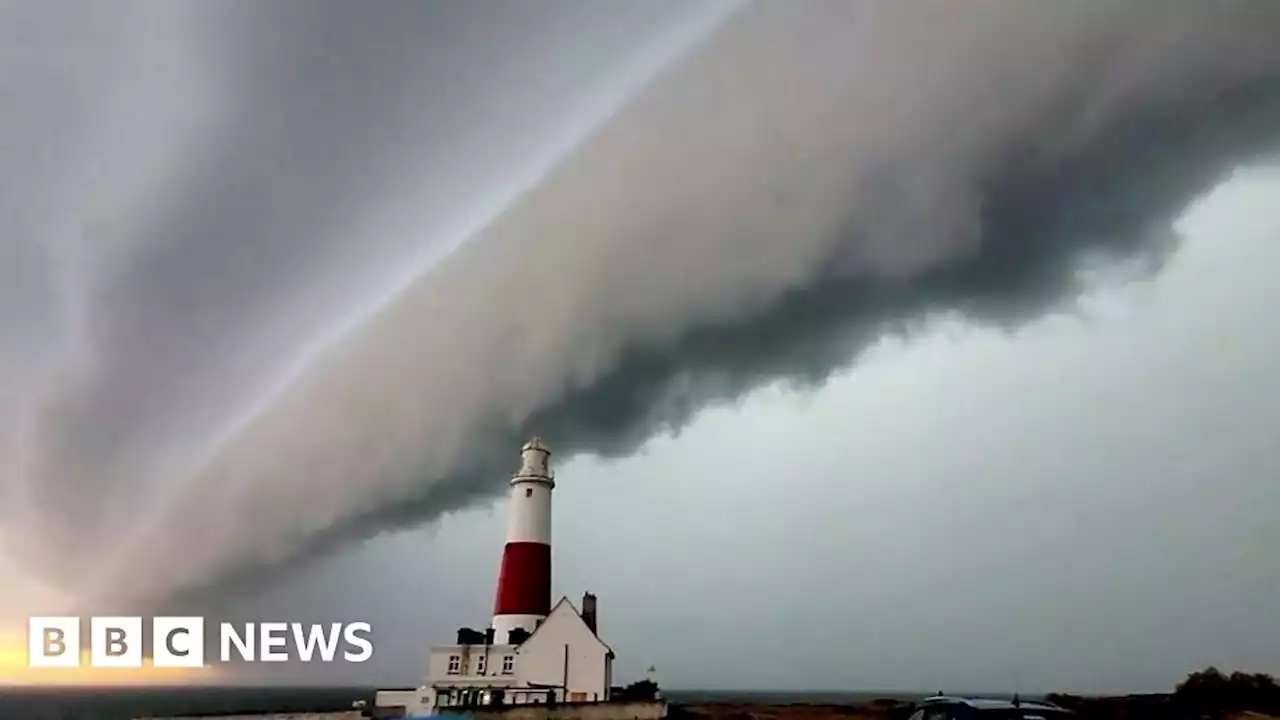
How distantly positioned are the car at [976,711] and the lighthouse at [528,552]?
73.4ft

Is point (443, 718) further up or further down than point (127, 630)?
further down

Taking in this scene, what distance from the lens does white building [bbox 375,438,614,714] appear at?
49344 millimetres

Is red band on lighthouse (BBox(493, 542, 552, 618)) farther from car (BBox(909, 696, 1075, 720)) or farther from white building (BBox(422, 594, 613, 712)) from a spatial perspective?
car (BBox(909, 696, 1075, 720))

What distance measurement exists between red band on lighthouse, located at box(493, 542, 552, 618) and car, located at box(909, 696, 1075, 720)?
22276 millimetres

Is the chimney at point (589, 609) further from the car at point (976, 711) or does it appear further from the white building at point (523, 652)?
the car at point (976, 711)

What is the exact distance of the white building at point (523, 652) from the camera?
49344mm

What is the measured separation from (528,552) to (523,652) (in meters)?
5.70

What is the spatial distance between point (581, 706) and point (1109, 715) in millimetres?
21848

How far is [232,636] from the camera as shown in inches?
1837

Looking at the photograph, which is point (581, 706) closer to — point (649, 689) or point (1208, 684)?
point (649, 689)

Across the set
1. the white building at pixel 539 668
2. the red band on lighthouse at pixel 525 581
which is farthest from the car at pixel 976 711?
the red band on lighthouse at pixel 525 581

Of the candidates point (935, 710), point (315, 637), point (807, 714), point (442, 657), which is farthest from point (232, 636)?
point (935, 710)

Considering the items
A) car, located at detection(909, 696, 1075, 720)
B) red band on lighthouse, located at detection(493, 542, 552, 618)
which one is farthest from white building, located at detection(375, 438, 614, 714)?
car, located at detection(909, 696, 1075, 720)

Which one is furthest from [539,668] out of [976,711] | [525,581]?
[976,711]
